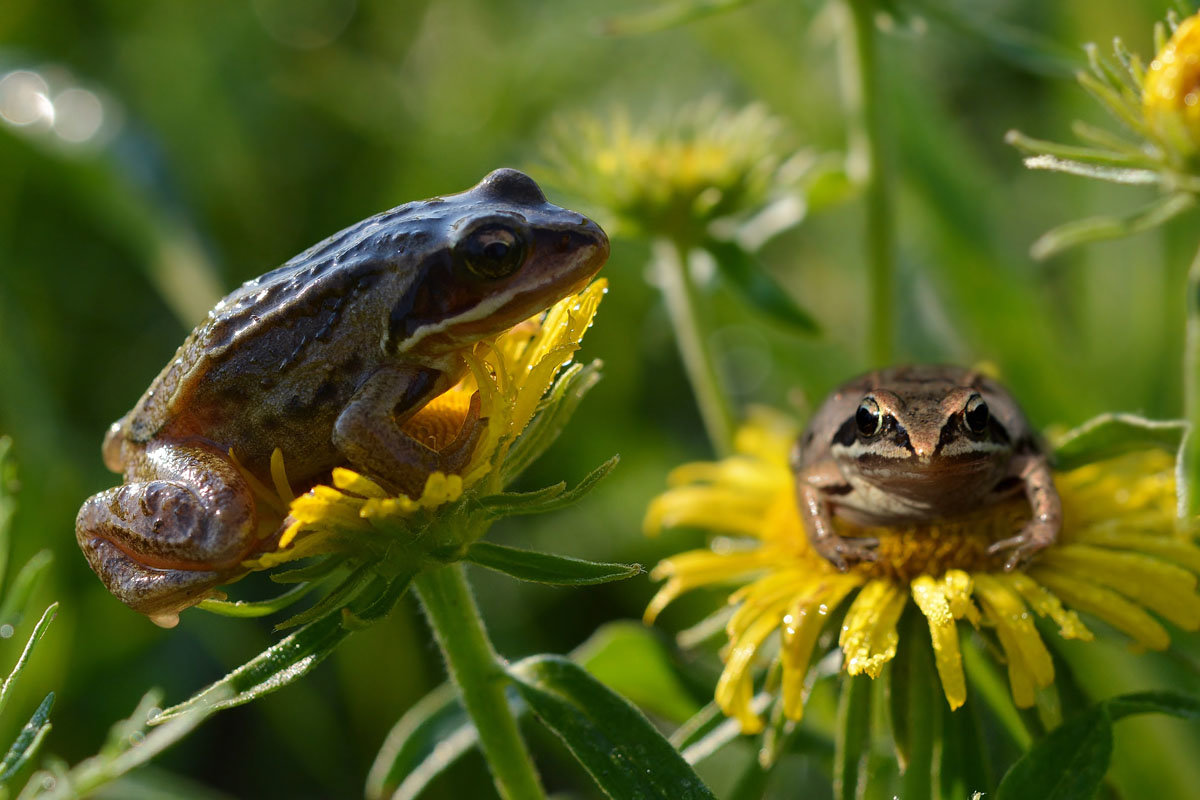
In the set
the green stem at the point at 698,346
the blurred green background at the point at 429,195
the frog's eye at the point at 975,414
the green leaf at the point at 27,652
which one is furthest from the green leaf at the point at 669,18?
the green leaf at the point at 27,652

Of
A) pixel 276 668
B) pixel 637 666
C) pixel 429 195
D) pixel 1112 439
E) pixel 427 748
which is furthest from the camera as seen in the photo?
pixel 429 195

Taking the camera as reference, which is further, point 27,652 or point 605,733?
point 605,733

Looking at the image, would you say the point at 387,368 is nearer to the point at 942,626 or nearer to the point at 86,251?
the point at 942,626

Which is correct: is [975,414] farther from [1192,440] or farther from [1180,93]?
[1180,93]

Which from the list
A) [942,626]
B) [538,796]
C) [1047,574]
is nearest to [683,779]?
[538,796]

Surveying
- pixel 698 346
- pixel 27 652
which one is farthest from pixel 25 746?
pixel 698 346

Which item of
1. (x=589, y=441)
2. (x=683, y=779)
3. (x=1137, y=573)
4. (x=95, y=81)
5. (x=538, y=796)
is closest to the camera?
(x=683, y=779)

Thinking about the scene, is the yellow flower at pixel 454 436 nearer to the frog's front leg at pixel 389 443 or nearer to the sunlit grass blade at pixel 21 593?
the frog's front leg at pixel 389 443
